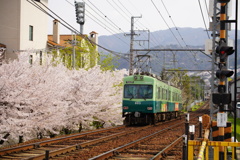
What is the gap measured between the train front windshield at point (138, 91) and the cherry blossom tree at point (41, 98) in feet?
6.29

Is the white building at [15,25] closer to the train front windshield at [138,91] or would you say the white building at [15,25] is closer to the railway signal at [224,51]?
the train front windshield at [138,91]

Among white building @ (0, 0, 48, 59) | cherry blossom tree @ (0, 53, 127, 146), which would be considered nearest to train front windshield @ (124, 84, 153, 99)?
cherry blossom tree @ (0, 53, 127, 146)

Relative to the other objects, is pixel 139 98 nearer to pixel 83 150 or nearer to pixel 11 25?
pixel 83 150

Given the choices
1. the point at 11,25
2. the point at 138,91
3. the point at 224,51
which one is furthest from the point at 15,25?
the point at 224,51

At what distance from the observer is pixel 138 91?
87.8ft

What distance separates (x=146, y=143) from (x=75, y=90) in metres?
6.87

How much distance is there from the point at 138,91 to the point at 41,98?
11072mm

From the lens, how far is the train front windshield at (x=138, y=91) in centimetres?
2655

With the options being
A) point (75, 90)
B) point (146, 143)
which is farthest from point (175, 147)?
point (75, 90)

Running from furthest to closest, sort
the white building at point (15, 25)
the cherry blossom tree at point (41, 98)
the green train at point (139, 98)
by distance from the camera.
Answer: the white building at point (15, 25) → the green train at point (139, 98) → the cherry blossom tree at point (41, 98)

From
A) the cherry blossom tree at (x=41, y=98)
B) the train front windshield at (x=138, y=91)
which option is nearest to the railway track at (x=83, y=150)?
the cherry blossom tree at (x=41, y=98)

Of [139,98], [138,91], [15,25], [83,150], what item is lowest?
[83,150]

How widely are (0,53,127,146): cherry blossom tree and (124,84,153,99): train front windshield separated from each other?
1.92m

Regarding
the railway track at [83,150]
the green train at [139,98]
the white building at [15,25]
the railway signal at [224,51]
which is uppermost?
the white building at [15,25]
